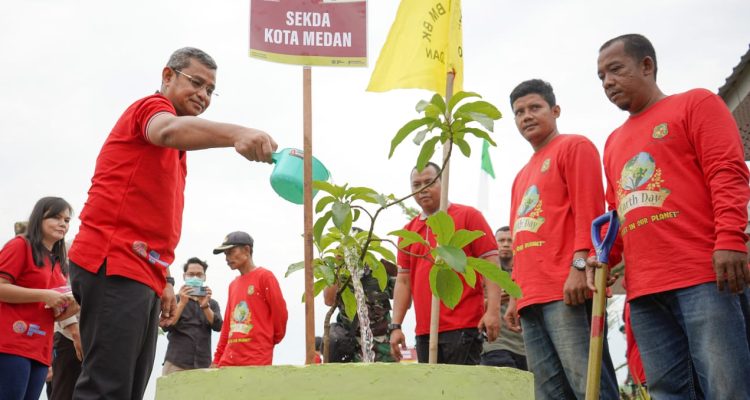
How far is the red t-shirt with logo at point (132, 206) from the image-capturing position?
2.86 m

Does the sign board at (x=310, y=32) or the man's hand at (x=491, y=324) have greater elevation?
the sign board at (x=310, y=32)

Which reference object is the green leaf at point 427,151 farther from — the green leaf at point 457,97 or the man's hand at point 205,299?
the man's hand at point 205,299

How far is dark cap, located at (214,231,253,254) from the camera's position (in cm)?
696

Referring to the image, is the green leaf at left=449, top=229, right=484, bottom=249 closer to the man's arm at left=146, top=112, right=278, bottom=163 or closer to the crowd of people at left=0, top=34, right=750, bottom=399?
the crowd of people at left=0, top=34, right=750, bottom=399

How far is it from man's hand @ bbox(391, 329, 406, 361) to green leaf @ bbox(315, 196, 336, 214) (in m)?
2.56

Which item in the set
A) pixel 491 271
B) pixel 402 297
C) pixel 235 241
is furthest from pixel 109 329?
pixel 235 241

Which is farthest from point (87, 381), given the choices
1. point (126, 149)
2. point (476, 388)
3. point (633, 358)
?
point (633, 358)

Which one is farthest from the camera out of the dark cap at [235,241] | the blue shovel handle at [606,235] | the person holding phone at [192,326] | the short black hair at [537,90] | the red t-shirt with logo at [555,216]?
the person holding phone at [192,326]

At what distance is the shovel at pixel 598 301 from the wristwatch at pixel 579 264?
0.40 feet

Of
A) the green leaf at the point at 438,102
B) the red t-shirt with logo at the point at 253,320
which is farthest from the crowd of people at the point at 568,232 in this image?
the red t-shirt with logo at the point at 253,320

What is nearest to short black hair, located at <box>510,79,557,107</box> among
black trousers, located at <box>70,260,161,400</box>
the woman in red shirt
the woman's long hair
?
black trousers, located at <box>70,260,161,400</box>

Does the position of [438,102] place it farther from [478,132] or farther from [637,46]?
[637,46]

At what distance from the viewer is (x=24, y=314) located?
4668 mm

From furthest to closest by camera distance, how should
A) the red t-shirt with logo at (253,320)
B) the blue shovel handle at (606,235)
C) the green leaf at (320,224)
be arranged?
the red t-shirt with logo at (253,320) < the blue shovel handle at (606,235) < the green leaf at (320,224)
